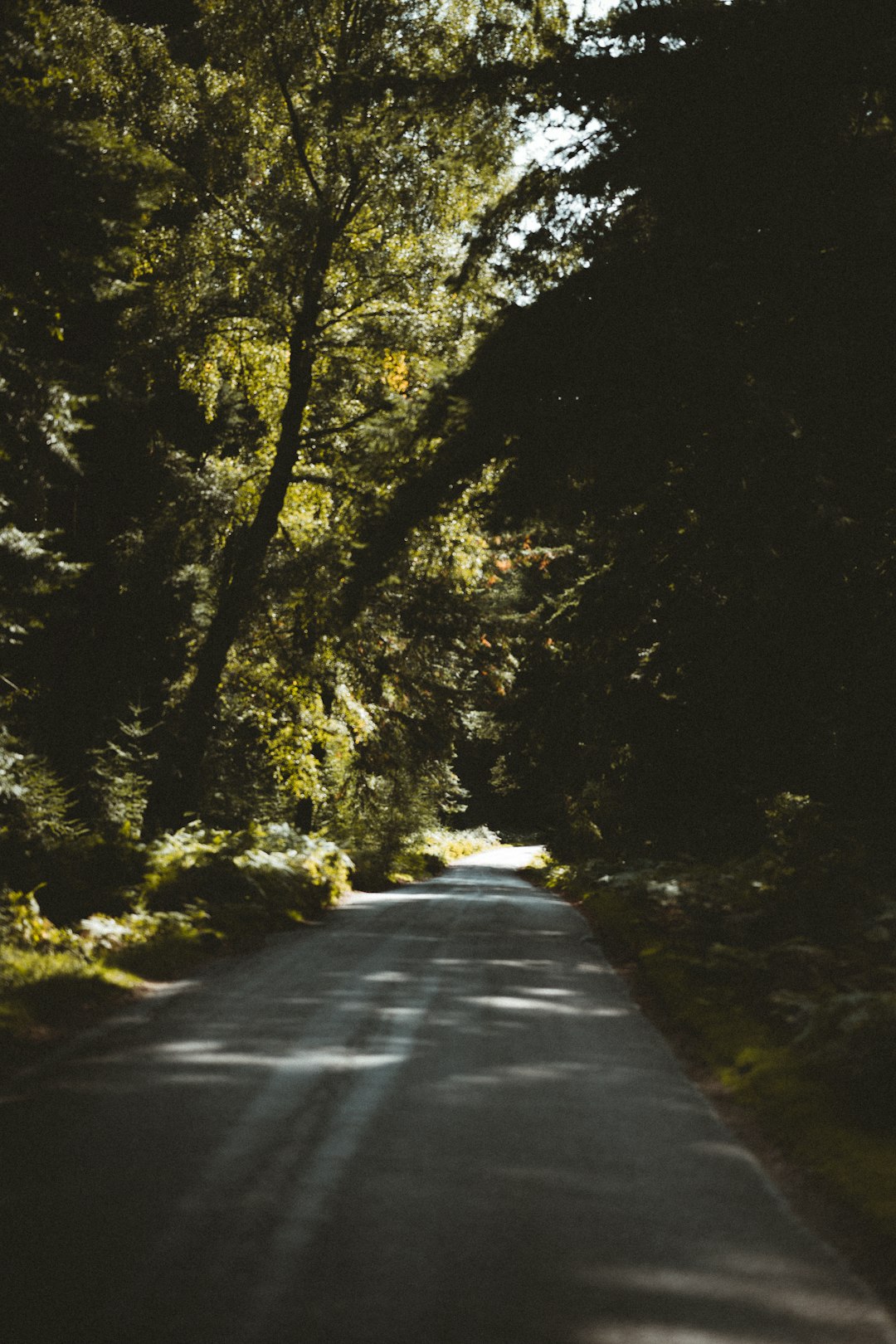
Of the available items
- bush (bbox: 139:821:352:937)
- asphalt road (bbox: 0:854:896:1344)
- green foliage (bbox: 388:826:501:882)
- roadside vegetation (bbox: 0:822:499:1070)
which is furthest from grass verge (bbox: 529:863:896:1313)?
green foliage (bbox: 388:826:501:882)

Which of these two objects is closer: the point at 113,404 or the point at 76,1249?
the point at 76,1249

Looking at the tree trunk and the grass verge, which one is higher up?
the tree trunk

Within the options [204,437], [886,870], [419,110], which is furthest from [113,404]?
[886,870]

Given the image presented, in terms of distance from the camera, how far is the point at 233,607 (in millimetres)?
18125

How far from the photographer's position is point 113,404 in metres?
19.6

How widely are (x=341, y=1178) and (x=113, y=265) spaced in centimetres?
901

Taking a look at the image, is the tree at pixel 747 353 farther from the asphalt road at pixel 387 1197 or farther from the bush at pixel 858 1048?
the asphalt road at pixel 387 1197

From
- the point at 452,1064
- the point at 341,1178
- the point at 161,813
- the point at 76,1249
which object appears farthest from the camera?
the point at 161,813

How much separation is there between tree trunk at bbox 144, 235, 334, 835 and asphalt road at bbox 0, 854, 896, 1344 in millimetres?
9582

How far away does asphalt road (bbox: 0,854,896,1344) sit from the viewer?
3496 mm

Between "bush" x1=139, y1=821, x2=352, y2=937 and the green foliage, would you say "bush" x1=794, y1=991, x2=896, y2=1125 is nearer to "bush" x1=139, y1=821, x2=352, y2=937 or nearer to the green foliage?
"bush" x1=139, y1=821, x2=352, y2=937

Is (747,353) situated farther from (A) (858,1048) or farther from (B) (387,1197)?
(B) (387,1197)

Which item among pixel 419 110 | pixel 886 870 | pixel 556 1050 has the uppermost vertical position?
pixel 419 110

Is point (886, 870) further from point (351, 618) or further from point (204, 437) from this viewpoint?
point (204, 437)
